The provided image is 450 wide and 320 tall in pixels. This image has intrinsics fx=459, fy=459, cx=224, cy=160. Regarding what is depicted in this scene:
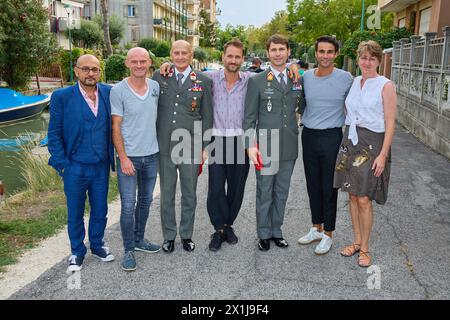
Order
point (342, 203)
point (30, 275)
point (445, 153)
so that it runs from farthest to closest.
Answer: point (445, 153)
point (342, 203)
point (30, 275)

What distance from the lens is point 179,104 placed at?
170 inches

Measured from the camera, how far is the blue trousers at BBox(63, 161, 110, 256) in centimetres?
406

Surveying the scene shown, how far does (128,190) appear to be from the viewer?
4.21 metres

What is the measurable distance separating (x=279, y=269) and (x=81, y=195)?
1917 mm

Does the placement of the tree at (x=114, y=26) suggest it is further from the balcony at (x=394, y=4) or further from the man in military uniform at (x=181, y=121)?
the man in military uniform at (x=181, y=121)

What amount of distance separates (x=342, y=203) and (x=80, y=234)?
12.0ft

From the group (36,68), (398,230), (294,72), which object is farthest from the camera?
(36,68)

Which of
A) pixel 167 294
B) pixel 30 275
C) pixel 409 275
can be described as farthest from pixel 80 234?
pixel 409 275

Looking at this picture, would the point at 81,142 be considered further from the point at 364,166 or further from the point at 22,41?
the point at 22,41

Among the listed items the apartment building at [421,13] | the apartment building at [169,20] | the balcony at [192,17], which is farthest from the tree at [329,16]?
the balcony at [192,17]

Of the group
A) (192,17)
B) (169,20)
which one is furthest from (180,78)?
(192,17)

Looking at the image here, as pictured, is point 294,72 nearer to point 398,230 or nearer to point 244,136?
point 244,136

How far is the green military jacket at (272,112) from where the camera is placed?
4.36 meters

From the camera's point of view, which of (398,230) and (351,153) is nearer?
(351,153)
